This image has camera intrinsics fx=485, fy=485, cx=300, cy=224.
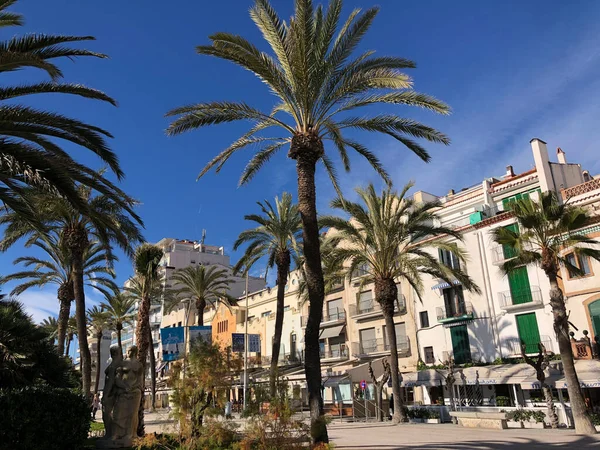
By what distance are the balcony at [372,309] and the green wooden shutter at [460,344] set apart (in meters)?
4.35

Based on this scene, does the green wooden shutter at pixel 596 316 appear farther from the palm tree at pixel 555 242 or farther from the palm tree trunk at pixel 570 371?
the palm tree trunk at pixel 570 371

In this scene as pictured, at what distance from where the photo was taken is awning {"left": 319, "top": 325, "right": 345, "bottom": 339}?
38381 millimetres

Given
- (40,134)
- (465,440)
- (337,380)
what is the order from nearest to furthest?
(40,134) → (465,440) → (337,380)

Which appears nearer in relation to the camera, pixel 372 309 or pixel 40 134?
pixel 40 134

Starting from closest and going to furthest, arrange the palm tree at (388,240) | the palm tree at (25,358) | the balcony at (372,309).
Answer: the palm tree at (25,358), the palm tree at (388,240), the balcony at (372,309)

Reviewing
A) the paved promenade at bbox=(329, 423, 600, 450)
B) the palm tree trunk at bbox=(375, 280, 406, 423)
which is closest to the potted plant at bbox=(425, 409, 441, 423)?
the palm tree trunk at bbox=(375, 280, 406, 423)

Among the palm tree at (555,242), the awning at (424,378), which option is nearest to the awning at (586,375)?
the palm tree at (555,242)

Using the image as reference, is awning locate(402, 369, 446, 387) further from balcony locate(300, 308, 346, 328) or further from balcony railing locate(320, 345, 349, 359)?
balcony locate(300, 308, 346, 328)

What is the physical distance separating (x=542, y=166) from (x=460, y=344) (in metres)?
11.7

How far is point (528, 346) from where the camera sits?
25891mm

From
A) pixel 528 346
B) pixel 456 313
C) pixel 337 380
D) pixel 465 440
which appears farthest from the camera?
pixel 456 313

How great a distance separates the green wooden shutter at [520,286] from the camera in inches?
1047

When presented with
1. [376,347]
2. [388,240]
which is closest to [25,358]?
[388,240]

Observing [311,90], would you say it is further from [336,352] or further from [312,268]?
[336,352]
